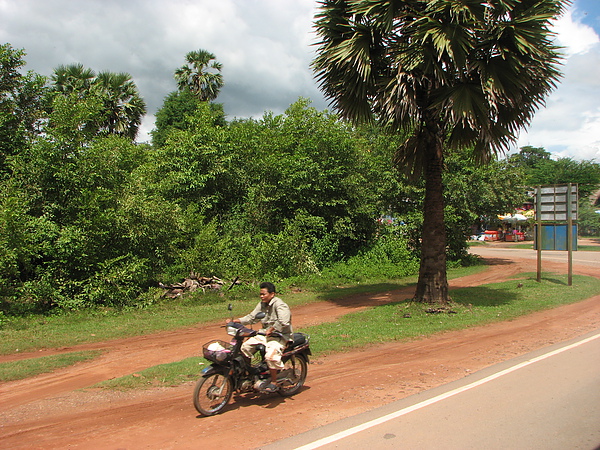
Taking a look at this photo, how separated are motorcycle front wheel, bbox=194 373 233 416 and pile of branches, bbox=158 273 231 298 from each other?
8.93 metres

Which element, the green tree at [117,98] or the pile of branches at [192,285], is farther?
the green tree at [117,98]

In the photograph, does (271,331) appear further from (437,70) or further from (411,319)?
(437,70)

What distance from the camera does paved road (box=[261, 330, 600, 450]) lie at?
4.62 metres

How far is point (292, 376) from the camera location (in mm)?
6344

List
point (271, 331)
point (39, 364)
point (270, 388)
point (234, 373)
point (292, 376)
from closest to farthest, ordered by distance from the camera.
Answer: point (234, 373)
point (270, 388)
point (271, 331)
point (292, 376)
point (39, 364)

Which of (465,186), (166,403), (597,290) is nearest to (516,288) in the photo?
(597,290)

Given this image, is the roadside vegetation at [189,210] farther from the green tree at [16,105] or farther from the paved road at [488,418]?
the paved road at [488,418]

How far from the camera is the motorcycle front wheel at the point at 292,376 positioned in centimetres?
620

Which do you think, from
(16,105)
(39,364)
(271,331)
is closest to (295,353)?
(271,331)

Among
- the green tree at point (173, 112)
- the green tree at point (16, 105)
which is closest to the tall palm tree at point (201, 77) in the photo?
the green tree at point (173, 112)

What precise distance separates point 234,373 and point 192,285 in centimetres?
929

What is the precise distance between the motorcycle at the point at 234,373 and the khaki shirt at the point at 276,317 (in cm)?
11

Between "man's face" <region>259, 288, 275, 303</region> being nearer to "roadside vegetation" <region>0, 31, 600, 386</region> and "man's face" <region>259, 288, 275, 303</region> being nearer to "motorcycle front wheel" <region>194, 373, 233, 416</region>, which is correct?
"motorcycle front wheel" <region>194, 373, 233, 416</region>

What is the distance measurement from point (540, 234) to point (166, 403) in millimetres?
17656
